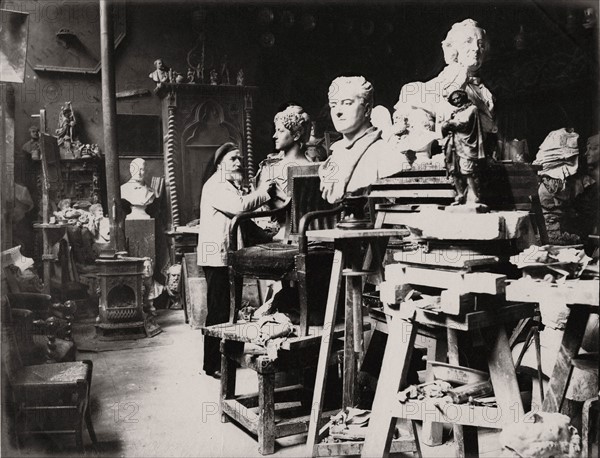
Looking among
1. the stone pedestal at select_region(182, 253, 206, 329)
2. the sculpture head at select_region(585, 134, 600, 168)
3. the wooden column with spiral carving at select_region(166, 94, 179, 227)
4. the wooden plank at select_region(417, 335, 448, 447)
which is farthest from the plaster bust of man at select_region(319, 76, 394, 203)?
the wooden column with spiral carving at select_region(166, 94, 179, 227)

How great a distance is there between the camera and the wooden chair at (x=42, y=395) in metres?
3.22

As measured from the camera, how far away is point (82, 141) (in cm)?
952

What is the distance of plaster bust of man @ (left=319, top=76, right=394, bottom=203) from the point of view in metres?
3.90

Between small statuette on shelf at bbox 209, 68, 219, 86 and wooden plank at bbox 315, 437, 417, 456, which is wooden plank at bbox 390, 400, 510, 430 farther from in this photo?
small statuette on shelf at bbox 209, 68, 219, 86

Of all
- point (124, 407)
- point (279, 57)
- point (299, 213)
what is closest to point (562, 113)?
point (279, 57)

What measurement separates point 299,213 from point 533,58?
19.4 ft

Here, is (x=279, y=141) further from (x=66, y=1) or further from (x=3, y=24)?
(x=66, y=1)

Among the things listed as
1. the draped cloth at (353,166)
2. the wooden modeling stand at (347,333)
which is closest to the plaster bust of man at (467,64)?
the draped cloth at (353,166)

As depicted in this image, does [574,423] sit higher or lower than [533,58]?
lower

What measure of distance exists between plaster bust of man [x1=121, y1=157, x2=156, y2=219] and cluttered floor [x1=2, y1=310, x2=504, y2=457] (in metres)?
2.96

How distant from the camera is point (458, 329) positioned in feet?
8.21

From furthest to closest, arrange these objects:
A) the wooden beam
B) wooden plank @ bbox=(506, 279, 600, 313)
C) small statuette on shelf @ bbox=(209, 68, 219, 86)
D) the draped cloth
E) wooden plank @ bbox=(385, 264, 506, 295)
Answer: small statuette on shelf @ bbox=(209, 68, 219, 86) → the wooden beam → the draped cloth → wooden plank @ bbox=(385, 264, 506, 295) → wooden plank @ bbox=(506, 279, 600, 313)

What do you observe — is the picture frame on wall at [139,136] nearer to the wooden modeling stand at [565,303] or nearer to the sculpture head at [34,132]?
the sculpture head at [34,132]

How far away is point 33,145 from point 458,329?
8010 millimetres
